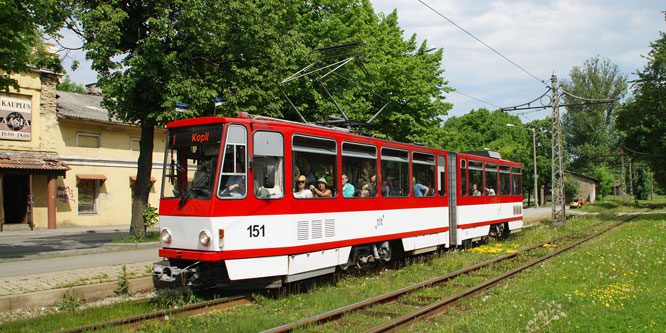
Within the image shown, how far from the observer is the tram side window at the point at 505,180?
60.4ft

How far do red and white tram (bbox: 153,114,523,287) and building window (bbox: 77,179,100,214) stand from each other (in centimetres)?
2163

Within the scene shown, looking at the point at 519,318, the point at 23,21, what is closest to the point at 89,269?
the point at 23,21

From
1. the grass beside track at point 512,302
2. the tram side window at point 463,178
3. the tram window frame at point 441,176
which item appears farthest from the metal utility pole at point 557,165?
the grass beside track at point 512,302

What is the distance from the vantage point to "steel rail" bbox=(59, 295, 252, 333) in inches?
255

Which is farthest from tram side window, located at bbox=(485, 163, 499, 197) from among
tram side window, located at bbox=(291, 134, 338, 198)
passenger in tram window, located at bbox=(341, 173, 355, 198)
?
tram side window, located at bbox=(291, 134, 338, 198)

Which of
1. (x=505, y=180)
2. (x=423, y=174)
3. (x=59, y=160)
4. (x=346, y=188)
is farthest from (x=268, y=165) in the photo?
(x=59, y=160)

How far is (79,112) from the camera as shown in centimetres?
2809

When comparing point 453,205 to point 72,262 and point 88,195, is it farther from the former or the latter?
point 88,195

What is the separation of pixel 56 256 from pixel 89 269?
10.4ft

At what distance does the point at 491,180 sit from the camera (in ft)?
57.2

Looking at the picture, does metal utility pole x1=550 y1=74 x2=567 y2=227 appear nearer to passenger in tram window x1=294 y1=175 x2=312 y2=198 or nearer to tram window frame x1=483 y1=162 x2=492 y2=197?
tram window frame x1=483 y1=162 x2=492 y2=197

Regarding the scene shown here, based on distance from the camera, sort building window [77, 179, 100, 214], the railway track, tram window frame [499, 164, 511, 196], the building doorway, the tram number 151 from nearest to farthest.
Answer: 1. the railway track
2. the tram number 151
3. tram window frame [499, 164, 511, 196]
4. the building doorway
5. building window [77, 179, 100, 214]

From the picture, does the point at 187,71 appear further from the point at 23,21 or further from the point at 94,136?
the point at 94,136

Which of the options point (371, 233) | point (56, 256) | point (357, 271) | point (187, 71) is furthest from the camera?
point (187, 71)
